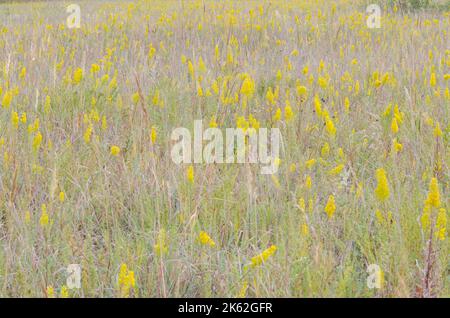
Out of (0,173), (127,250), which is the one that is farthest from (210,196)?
(0,173)

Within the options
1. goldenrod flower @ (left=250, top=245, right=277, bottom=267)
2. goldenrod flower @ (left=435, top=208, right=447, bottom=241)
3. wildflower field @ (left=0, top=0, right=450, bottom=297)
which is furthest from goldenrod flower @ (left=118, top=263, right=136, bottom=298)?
goldenrod flower @ (left=435, top=208, right=447, bottom=241)

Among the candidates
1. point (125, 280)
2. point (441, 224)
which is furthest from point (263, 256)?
point (441, 224)

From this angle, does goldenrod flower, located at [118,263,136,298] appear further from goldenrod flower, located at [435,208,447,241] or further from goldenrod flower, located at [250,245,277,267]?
goldenrod flower, located at [435,208,447,241]

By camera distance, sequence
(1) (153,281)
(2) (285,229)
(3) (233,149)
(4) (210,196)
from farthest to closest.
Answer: (3) (233,149), (4) (210,196), (2) (285,229), (1) (153,281)

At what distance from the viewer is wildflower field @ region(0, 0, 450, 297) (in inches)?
66.1

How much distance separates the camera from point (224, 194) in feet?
7.09

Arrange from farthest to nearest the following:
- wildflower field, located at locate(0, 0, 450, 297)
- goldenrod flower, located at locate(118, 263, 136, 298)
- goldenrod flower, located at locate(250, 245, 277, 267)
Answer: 1. wildflower field, located at locate(0, 0, 450, 297)
2. goldenrod flower, located at locate(250, 245, 277, 267)
3. goldenrod flower, located at locate(118, 263, 136, 298)

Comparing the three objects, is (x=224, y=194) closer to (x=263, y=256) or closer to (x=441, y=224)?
(x=263, y=256)

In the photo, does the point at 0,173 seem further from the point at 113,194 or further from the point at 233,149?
the point at 233,149

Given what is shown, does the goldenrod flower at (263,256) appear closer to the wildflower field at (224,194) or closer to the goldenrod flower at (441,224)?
the wildflower field at (224,194)
